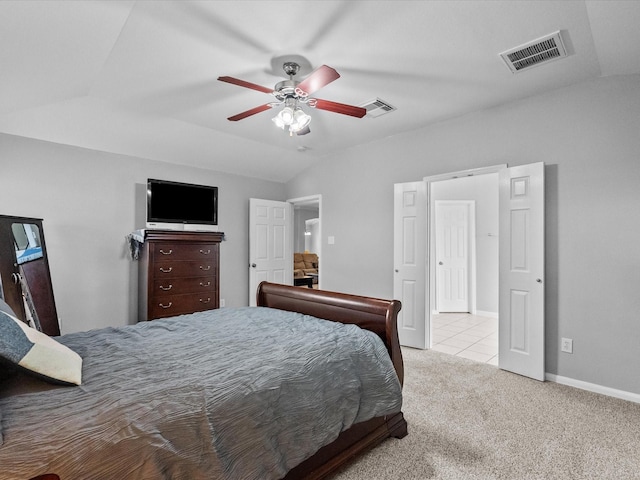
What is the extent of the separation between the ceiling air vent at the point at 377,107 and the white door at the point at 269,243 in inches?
97.1

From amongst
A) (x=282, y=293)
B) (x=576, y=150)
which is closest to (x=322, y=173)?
(x=282, y=293)

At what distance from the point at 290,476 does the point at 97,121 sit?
3.90 metres

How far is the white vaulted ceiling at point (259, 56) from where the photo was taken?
2.01 m

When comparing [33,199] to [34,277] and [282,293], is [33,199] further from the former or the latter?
[282,293]

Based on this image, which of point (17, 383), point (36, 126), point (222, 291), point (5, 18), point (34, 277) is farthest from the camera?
point (222, 291)

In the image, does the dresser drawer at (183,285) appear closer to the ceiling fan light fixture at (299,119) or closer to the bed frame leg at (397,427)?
the ceiling fan light fixture at (299,119)

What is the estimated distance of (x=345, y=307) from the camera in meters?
2.36

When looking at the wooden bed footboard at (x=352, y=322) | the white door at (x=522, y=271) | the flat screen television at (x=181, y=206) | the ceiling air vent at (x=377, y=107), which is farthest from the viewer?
the flat screen television at (x=181, y=206)

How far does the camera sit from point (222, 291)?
5105 millimetres

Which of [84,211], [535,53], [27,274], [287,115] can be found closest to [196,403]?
[287,115]

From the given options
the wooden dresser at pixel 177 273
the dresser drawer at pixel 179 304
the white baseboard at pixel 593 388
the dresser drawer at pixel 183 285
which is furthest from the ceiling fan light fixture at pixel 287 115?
the white baseboard at pixel 593 388

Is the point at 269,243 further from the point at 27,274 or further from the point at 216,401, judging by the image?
the point at 216,401

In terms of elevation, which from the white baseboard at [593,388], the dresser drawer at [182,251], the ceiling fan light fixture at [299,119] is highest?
the ceiling fan light fixture at [299,119]

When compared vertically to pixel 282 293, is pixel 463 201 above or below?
above
